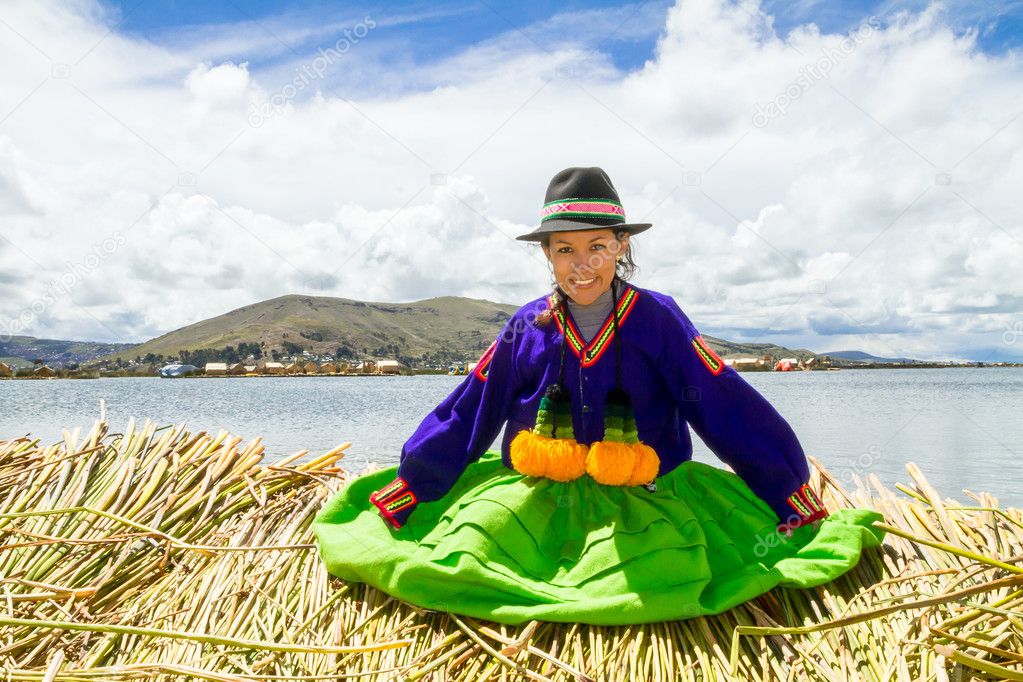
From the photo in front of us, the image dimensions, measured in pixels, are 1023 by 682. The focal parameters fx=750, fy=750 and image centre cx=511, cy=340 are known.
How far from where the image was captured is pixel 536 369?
2600 millimetres

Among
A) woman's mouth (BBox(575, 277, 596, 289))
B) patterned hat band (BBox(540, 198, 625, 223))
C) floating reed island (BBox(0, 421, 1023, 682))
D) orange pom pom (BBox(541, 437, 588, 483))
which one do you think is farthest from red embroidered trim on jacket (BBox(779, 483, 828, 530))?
patterned hat band (BBox(540, 198, 625, 223))

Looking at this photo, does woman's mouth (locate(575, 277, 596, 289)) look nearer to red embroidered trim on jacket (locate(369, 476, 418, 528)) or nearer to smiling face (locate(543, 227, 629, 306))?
smiling face (locate(543, 227, 629, 306))

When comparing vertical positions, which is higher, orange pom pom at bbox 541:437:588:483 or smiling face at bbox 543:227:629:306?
smiling face at bbox 543:227:629:306

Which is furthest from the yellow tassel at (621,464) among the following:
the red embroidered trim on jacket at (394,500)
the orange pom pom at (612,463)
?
the red embroidered trim on jacket at (394,500)

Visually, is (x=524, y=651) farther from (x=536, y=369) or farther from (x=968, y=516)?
(x=968, y=516)

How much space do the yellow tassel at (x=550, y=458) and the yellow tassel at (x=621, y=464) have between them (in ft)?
0.14

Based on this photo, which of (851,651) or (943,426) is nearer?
(851,651)

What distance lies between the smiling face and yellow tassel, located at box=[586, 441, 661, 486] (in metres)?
0.50

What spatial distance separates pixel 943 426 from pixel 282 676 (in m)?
13.2

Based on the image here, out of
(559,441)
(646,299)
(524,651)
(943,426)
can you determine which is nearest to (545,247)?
(646,299)

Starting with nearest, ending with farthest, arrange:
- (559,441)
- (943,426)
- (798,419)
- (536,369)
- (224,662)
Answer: (224,662) < (559,441) < (536,369) < (943,426) < (798,419)

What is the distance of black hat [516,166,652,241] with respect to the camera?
2.40 m

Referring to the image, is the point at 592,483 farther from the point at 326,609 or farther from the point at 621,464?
the point at 326,609

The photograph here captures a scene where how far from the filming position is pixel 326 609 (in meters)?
2.20
